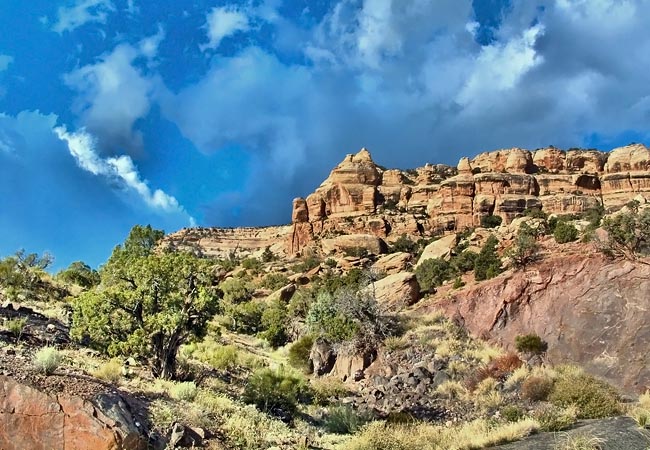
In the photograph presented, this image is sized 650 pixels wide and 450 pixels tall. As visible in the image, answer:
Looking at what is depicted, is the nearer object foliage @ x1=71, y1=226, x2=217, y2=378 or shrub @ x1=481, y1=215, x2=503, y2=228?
foliage @ x1=71, y1=226, x2=217, y2=378

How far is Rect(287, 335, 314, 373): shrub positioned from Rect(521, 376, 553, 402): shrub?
11639 millimetres

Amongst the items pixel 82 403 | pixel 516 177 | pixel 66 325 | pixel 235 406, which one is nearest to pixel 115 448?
pixel 82 403

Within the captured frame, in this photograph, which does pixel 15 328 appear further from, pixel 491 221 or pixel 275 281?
pixel 491 221

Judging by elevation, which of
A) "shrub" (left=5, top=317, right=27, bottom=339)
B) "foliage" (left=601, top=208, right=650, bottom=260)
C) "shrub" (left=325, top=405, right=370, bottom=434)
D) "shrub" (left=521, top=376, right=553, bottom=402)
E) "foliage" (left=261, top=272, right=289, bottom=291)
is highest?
"foliage" (left=261, top=272, right=289, bottom=291)

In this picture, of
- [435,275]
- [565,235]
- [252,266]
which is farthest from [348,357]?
[252,266]

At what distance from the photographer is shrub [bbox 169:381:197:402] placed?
14.3m

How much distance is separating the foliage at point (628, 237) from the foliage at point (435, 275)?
1321 centimetres

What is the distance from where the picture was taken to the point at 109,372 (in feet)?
46.5

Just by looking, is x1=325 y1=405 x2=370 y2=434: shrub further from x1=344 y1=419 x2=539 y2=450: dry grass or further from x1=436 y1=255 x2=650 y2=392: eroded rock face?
x1=436 y1=255 x2=650 y2=392: eroded rock face

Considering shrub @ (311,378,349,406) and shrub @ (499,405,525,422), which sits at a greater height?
shrub @ (311,378,349,406)

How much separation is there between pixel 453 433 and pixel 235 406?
6.14 metres

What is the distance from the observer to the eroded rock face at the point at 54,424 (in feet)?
32.3

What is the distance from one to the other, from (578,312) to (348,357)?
11.2 meters

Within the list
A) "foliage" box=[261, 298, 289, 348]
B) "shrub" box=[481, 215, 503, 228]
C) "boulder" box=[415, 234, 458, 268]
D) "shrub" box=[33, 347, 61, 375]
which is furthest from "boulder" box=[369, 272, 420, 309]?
"shrub" box=[481, 215, 503, 228]
